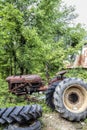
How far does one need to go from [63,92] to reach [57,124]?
0.82 metres

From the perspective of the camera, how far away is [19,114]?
17.2ft

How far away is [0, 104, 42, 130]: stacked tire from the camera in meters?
5.23

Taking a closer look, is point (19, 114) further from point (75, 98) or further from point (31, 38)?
point (31, 38)

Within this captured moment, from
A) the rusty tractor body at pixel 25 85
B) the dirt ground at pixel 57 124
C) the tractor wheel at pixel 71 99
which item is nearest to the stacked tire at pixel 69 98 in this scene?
the tractor wheel at pixel 71 99

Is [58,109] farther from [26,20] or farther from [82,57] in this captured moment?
[82,57]

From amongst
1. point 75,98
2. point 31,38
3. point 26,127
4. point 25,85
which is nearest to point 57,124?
point 26,127

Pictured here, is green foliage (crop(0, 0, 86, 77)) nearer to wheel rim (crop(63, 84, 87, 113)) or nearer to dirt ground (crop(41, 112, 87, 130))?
wheel rim (crop(63, 84, 87, 113))

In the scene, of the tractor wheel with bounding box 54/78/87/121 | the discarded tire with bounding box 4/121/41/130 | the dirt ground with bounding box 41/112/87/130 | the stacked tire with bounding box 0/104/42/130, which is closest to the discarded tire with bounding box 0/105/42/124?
the stacked tire with bounding box 0/104/42/130

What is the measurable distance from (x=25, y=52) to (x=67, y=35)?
10.1 feet

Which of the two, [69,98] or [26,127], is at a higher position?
[69,98]

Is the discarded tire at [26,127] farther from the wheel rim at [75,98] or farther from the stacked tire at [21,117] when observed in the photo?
the wheel rim at [75,98]

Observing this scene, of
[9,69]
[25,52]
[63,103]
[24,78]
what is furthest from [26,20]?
[63,103]

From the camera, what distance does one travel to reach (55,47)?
11758 millimetres

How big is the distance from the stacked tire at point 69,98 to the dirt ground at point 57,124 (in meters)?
0.11
